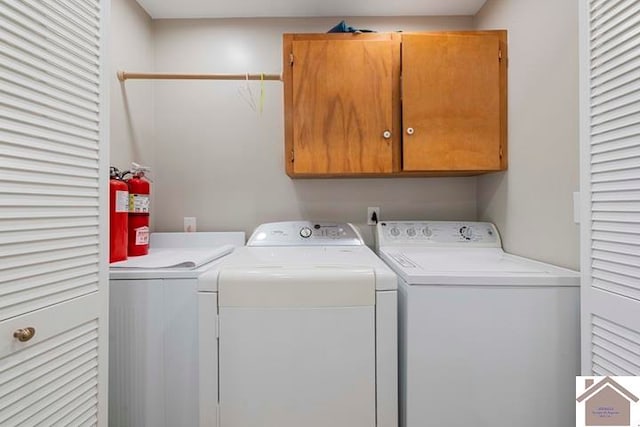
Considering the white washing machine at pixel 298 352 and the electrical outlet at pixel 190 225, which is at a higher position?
the electrical outlet at pixel 190 225

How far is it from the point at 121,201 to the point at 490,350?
5.43 ft

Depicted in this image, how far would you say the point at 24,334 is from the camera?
776 millimetres

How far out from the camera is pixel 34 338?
81 centimetres

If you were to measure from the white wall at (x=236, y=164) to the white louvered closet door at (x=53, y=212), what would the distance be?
3.53 feet

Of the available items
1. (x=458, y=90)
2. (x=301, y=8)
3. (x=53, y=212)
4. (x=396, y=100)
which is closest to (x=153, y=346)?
(x=53, y=212)

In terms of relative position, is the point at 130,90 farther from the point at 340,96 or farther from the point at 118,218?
the point at 340,96

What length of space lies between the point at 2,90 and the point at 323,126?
4.08ft

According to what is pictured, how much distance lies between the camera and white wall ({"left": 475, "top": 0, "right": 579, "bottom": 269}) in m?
1.28

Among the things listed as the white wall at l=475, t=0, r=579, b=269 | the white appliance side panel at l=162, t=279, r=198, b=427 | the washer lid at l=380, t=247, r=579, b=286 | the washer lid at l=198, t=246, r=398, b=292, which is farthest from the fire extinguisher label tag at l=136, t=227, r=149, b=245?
the white wall at l=475, t=0, r=579, b=269

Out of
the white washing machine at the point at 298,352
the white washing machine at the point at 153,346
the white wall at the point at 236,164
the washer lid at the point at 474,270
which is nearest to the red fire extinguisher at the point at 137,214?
the white washing machine at the point at 153,346

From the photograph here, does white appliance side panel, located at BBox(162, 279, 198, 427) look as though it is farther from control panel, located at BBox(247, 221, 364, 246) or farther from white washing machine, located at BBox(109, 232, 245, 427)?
control panel, located at BBox(247, 221, 364, 246)

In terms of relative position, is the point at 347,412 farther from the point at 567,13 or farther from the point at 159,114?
the point at 159,114

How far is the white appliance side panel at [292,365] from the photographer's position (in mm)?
1058

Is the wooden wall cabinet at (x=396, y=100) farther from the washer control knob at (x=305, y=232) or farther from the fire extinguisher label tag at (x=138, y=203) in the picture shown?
the fire extinguisher label tag at (x=138, y=203)
